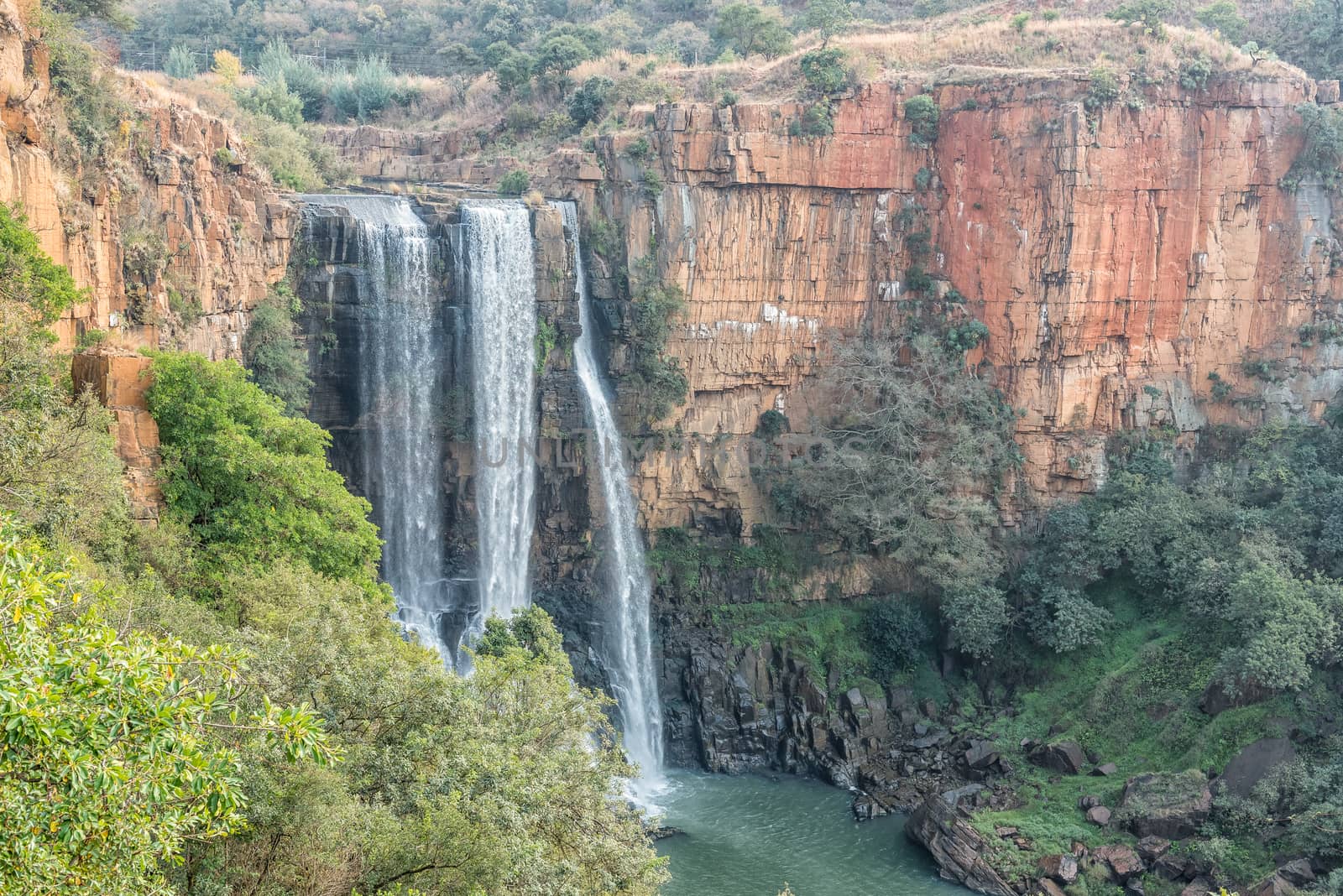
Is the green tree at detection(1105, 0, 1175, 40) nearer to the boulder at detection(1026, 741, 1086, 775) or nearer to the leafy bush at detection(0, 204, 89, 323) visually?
the boulder at detection(1026, 741, 1086, 775)

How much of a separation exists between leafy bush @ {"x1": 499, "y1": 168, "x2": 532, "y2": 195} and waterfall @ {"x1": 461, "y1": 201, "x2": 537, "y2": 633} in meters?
2.38

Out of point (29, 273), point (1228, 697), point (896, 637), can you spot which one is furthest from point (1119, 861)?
point (29, 273)

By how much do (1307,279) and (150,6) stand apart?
4525cm

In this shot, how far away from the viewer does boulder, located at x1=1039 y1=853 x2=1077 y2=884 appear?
78.3 feet

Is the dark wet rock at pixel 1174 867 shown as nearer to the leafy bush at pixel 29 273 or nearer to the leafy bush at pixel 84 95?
the leafy bush at pixel 29 273

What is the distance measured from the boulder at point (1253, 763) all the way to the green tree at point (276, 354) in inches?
832

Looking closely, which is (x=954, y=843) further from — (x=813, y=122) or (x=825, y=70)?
(x=825, y=70)

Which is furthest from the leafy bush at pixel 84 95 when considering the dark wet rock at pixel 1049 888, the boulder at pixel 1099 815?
the boulder at pixel 1099 815

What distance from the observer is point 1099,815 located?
25.5 metres

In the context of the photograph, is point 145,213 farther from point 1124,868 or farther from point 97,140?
point 1124,868

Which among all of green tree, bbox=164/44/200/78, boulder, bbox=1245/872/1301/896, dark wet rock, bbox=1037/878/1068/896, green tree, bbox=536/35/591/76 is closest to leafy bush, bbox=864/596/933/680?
dark wet rock, bbox=1037/878/1068/896

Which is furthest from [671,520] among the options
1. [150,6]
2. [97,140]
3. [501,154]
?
[150,6]

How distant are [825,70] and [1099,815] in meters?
19.8

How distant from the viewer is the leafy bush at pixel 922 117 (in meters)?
32.5
